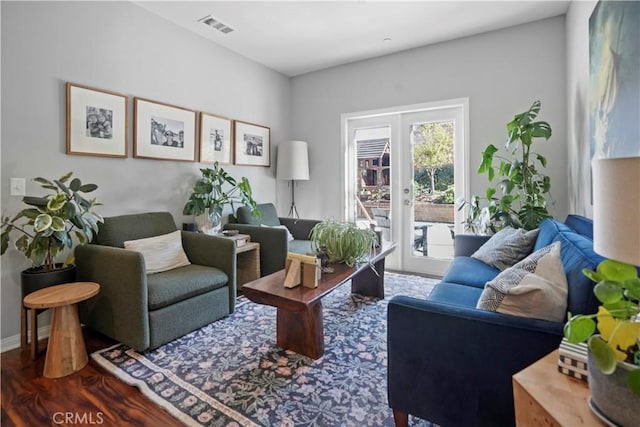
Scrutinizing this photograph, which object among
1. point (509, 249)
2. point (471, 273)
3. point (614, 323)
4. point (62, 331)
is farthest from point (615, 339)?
point (62, 331)

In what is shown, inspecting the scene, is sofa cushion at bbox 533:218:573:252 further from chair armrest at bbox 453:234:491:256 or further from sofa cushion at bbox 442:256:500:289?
chair armrest at bbox 453:234:491:256

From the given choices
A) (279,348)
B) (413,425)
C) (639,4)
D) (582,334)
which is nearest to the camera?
(582,334)

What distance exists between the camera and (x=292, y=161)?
172 inches

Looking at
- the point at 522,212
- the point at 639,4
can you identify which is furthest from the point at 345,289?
the point at 639,4

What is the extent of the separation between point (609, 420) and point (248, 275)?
2.98 metres

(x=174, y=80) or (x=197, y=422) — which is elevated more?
(x=174, y=80)

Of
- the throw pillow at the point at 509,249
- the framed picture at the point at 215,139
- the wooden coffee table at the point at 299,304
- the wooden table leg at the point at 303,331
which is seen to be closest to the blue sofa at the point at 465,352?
the wooden coffee table at the point at 299,304

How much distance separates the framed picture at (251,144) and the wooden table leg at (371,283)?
6.90 feet

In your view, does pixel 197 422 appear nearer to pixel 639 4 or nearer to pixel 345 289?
pixel 345 289

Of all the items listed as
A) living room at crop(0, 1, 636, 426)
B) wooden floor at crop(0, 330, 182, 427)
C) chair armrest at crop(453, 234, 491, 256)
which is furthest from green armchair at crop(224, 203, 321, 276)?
wooden floor at crop(0, 330, 182, 427)

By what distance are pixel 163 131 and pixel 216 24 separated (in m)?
1.22

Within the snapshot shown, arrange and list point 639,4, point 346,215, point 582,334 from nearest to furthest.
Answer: point 582,334 < point 639,4 < point 346,215

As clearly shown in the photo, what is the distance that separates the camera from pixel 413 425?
147cm

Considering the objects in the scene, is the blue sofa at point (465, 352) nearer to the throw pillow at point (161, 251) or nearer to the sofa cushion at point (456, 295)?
the sofa cushion at point (456, 295)
